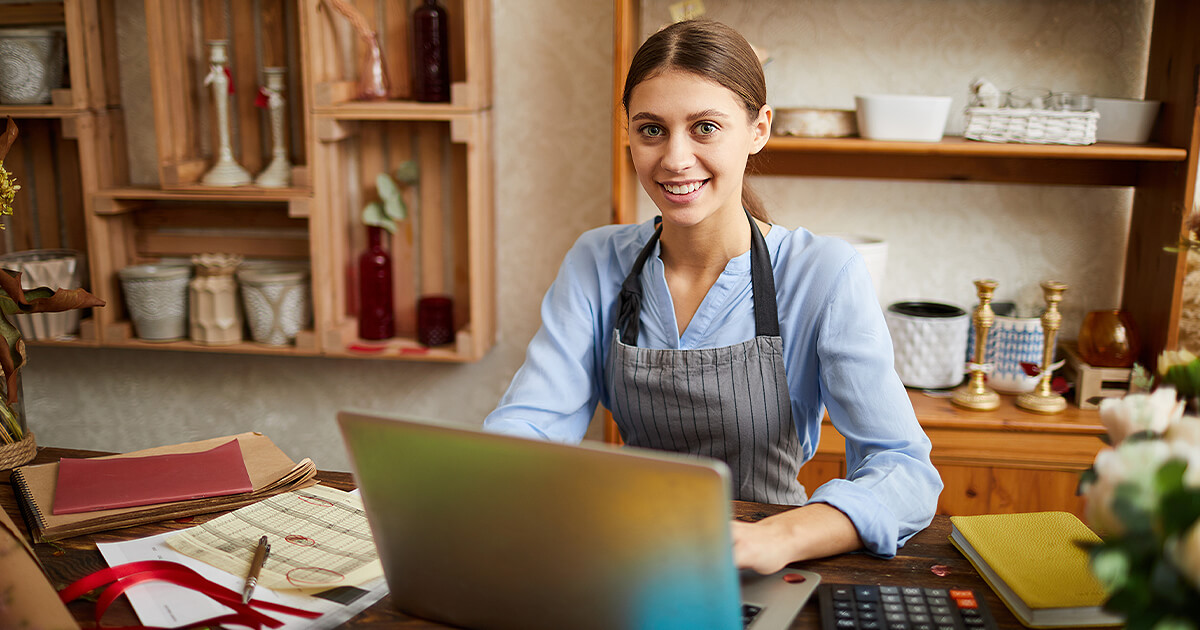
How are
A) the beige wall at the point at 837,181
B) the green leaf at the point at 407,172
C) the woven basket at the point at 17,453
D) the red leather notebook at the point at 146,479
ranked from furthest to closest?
the green leaf at the point at 407,172 < the beige wall at the point at 837,181 < the woven basket at the point at 17,453 < the red leather notebook at the point at 146,479

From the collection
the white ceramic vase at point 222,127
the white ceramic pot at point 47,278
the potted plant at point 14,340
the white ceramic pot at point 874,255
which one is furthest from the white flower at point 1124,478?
the white ceramic pot at point 47,278

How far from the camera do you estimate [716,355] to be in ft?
4.94

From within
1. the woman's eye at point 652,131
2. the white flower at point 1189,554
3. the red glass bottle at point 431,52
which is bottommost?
the white flower at point 1189,554

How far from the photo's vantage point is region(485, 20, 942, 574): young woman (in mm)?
1442

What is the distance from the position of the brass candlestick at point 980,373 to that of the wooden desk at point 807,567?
105 centimetres

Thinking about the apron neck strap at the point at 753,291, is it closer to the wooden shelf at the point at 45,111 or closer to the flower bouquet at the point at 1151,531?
the flower bouquet at the point at 1151,531

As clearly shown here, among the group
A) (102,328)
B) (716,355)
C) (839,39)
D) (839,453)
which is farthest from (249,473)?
(839,39)

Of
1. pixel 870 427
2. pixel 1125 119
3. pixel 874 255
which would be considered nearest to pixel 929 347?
pixel 874 255

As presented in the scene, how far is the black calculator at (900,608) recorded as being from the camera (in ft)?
3.09

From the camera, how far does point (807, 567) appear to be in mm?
1087

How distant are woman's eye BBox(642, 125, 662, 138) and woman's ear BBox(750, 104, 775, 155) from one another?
17cm

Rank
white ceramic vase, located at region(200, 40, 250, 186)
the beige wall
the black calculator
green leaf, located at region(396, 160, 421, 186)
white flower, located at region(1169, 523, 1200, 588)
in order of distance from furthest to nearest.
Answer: green leaf, located at region(396, 160, 421, 186) → white ceramic vase, located at region(200, 40, 250, 186) → the beige wall → the black calculator → white flower, located at region(1169, 523, 1200, 588)

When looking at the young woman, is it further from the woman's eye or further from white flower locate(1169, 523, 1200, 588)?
white flower locate(1169, 523, 1200, 588)

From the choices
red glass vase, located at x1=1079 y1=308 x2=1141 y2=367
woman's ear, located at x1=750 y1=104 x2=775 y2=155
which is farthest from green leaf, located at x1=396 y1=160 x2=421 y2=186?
red glass vase, located at x1=1079 y1=308 x2=1141 y2=367
